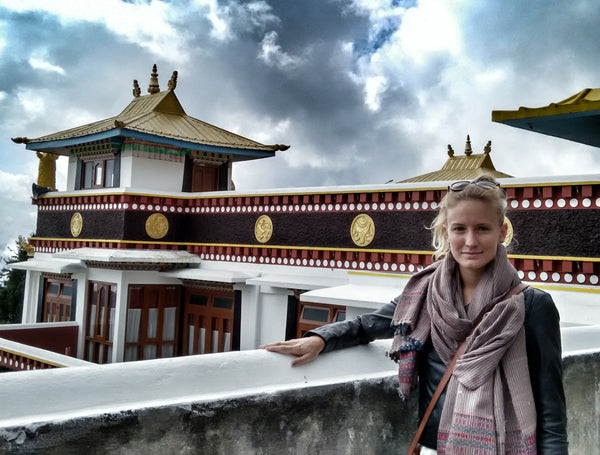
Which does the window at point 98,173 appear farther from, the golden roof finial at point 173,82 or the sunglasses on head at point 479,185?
the sunglasses on head at point 479,185

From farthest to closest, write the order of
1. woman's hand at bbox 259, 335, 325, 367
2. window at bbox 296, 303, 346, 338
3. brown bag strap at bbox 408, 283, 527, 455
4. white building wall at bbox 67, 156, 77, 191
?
white building wall at bbox 67, 156, 77, 191 < window at bbox 296, 303, 346, 338 < woman's hand at bbox 259, 335, 325, 367 < brown bag strap at bbox 408, 283, 527, 455

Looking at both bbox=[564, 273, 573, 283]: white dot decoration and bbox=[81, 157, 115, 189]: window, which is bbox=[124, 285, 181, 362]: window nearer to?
bbox=[81, 157, 115, 189]: window

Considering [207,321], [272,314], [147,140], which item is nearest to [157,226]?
[147,140]

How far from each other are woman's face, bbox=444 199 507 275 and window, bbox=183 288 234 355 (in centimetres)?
969

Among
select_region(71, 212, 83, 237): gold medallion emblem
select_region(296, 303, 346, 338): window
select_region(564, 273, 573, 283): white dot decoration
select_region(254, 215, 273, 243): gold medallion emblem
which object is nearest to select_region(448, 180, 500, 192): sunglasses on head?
select_region(564, 273, 573, 283): white dot decoration

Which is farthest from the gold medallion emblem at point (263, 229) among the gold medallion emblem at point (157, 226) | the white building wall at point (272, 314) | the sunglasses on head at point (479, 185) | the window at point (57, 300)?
the sunglasses on head at point (479, 185)

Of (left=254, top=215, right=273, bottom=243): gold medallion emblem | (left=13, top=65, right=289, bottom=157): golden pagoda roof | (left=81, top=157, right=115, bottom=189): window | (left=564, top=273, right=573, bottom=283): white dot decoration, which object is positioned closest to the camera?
(left=564, top=273, right=573, bottom=283): white dot decoration

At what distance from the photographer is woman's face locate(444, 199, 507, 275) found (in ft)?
6.79

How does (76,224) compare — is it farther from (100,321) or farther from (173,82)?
(173,82)

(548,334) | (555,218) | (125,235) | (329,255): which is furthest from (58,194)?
(548,334)

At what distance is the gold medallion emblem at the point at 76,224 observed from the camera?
13.3m

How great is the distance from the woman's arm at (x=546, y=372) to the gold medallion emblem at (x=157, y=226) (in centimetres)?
1096

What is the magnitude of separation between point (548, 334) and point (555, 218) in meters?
5.83

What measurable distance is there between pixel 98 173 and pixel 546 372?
1311 centimetres
